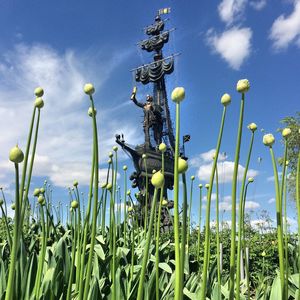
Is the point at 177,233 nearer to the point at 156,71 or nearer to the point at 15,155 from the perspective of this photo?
the point at 15,155

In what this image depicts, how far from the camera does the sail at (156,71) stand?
2381 cm

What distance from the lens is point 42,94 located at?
0.90 m

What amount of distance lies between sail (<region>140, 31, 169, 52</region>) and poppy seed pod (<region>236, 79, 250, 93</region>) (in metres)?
24.7

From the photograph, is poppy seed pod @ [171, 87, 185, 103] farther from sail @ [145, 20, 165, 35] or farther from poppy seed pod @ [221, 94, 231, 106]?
sail @ [145, 20, 165, 35]

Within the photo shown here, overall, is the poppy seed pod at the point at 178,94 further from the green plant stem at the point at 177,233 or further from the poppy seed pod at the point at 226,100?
the poppy seed pod at the point at 226,100

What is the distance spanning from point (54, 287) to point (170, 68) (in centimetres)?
2315

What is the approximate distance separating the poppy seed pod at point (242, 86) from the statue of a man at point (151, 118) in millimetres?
20760

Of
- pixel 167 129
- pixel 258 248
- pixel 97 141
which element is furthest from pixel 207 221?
pixel 167 129

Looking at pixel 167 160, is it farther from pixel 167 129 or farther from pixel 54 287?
pixel 54 287

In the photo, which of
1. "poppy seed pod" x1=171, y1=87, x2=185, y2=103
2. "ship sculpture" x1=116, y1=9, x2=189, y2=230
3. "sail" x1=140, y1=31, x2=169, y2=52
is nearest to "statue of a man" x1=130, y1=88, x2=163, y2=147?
"ship sculpture" x1=116, y1=9, x2=189, y2=230

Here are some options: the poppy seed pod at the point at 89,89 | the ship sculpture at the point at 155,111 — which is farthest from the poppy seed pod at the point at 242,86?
the ship sculpture at the point at 155,111

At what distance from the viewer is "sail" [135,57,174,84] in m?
23.8

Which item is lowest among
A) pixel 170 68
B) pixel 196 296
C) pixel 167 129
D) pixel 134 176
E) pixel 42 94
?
pixel 196 296

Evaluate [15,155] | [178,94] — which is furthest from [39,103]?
[178,94]
